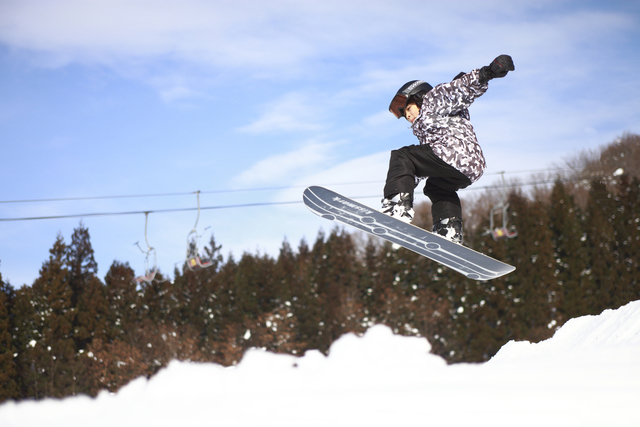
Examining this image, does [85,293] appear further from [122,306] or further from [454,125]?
[454,125]

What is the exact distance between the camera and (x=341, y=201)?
4.36 m

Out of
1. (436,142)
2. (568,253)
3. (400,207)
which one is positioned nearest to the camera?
(400,207)

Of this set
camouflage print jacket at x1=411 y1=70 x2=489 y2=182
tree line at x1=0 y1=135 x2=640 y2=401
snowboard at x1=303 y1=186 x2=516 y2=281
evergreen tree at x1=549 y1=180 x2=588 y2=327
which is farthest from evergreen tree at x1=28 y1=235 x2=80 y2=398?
camouflage print jacket at x1=411 y1=70 x2=489 y2=182

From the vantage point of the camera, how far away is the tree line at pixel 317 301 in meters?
18.5

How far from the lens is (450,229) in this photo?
460cm

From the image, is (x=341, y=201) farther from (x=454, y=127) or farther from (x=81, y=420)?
(x=81, y=420)

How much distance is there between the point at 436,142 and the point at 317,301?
17.8 m

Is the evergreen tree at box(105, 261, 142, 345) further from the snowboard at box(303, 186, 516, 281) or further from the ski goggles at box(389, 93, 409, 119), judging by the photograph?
the ski goggles at box(389, 93, 409, 119)

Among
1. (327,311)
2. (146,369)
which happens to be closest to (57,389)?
(146,369)

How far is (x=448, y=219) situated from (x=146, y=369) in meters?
16.4

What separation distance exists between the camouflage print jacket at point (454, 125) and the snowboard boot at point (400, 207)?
1.36 ft

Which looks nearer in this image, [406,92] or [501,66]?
[501,66]

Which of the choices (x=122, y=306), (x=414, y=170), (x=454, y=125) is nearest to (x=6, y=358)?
(x=122, y=306)

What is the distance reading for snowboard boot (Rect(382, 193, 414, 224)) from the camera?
4.22 meters
